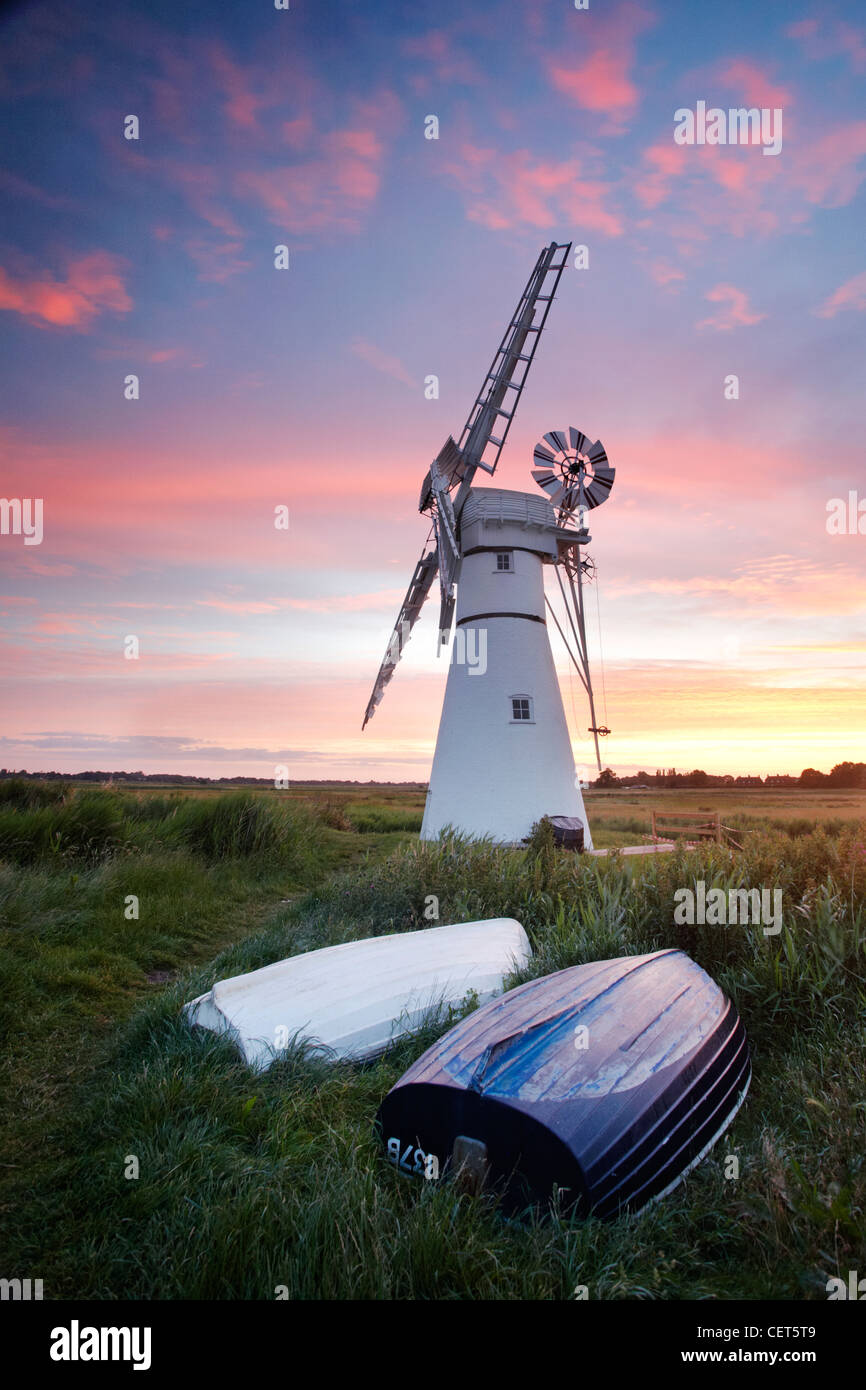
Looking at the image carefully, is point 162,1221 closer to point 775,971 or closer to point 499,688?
point 775,971

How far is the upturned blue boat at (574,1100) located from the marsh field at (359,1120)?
0.49 feet

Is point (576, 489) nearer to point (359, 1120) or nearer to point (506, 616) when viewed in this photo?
point (506, 616)

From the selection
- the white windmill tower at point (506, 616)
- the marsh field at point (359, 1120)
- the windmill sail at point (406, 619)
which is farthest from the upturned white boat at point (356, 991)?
the windmill sail at point (406, 619)

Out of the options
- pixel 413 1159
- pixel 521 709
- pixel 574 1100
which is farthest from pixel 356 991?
pixel 521 709

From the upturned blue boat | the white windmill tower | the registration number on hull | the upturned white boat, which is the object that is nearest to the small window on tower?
the white windmill tower

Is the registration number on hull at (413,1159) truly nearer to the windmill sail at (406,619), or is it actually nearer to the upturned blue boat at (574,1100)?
the upturned blue boat at (574,1100)

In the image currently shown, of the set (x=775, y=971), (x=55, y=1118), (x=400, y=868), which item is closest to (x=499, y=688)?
(x=400, y=868)

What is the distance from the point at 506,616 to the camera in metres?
17.8

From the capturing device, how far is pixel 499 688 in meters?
17.3

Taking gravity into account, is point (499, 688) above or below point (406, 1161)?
above

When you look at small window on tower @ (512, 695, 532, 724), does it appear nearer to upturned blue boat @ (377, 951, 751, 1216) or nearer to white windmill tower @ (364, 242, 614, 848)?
white windmill tower @ (364, 242, 614, 848)

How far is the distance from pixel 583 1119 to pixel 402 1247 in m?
1.04

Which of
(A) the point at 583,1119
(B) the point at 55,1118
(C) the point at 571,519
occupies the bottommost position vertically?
(B) the point at 55,1118
